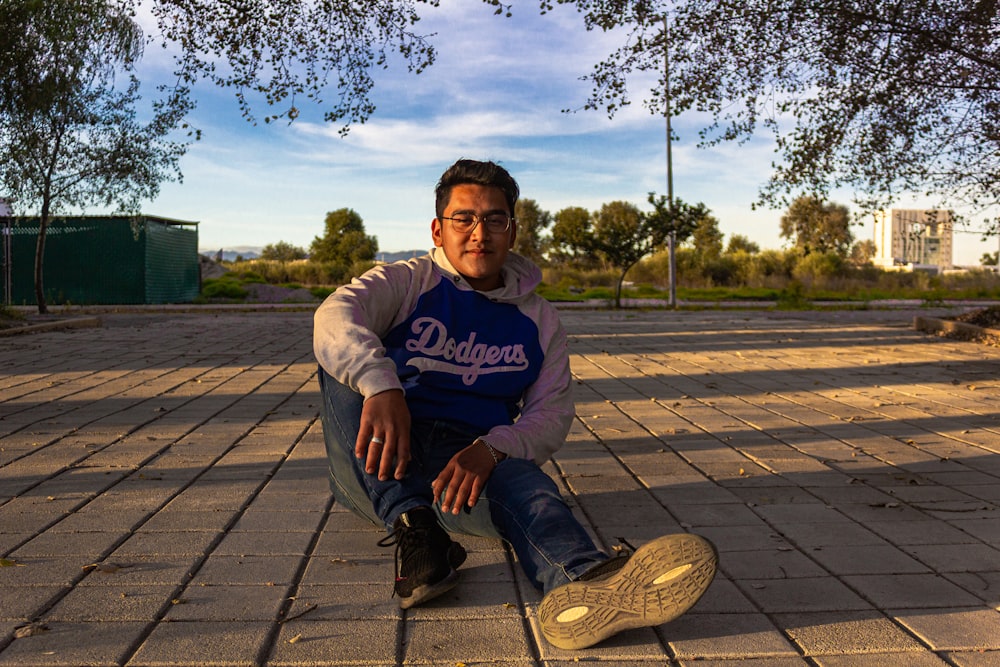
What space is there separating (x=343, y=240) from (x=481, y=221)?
157 feet

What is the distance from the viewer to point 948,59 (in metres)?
11.0

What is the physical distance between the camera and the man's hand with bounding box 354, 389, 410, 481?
260 centimetres

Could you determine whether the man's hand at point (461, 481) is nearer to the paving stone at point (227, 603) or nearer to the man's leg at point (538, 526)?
the man's leg at point (538, 526)

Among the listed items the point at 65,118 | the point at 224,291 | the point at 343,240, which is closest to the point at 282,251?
the point at 343,240

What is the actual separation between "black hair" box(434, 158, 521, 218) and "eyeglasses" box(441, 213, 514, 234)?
0.07m

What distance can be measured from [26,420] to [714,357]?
7.40 m

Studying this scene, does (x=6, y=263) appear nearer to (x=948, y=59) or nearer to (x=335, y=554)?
(x=948, y=59)

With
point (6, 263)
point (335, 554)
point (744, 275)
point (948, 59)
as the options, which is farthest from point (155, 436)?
point (744, 275)

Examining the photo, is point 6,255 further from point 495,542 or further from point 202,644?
point 202,644

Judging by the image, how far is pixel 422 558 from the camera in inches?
99.6

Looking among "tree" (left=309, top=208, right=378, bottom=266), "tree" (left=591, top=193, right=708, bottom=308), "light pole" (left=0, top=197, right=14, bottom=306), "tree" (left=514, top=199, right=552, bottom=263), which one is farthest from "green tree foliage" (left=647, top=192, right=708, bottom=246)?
"tree" (left=514, top=199, right=552, bottom=263)

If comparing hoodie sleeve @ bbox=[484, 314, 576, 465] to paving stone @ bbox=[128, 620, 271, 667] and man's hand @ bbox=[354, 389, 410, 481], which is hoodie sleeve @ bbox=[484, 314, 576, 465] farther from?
paving stone @ bbox=[128, 620, 271, 667]

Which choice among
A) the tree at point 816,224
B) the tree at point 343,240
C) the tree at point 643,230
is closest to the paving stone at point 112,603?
the tree at point 816,224

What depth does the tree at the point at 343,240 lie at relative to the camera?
49.7m
